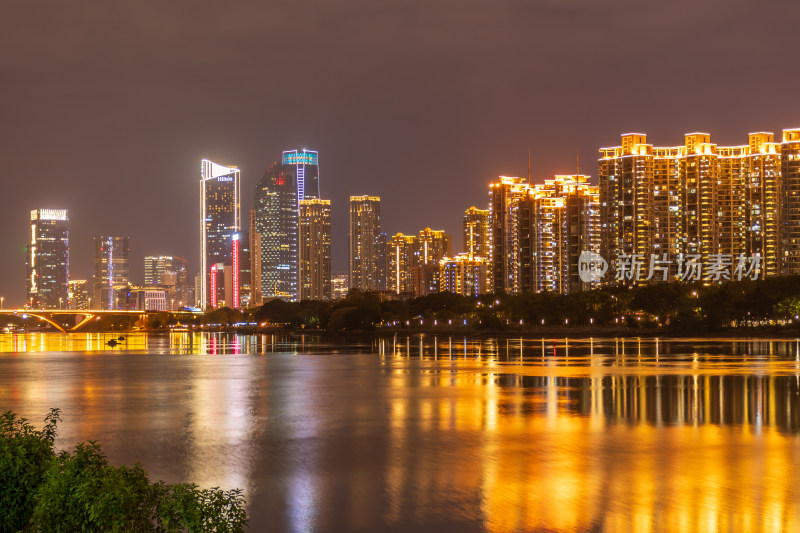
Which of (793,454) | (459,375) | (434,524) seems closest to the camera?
(434,524)

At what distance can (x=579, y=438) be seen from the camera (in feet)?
82.3

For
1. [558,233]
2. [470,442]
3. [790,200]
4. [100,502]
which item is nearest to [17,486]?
[100,502]

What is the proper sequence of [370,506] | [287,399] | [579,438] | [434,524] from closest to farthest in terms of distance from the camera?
[434,524] < [370,506] < [579,438] < [287,399]

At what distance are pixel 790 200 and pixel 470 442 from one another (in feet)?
487

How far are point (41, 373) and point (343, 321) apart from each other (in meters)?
97.8

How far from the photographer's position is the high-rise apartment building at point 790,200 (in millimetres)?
154500

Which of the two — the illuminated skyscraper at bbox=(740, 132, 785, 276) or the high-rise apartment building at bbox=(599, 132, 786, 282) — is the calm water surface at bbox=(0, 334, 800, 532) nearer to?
the high-rise apartment building at bbox=(599, 132, 786, 282)

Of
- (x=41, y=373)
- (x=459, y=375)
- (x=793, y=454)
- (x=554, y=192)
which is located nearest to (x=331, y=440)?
(x=793, y=454)

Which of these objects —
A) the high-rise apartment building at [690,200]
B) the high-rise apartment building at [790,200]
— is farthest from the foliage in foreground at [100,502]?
the high-rise apartment building at [790,200]

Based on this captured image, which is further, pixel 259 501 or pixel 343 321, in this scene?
pixel 343 321

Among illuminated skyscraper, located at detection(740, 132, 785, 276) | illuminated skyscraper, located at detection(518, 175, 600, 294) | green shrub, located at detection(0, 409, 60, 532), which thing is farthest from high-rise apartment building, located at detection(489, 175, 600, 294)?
green shrub, located at detection(0, 409, 60, 532)

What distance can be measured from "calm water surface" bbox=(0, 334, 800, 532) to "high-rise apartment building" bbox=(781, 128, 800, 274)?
379 feet

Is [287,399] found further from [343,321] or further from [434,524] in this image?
[343,321]

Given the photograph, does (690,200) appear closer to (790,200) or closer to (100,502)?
(790,200)
